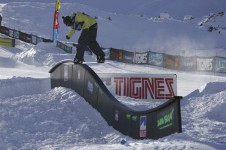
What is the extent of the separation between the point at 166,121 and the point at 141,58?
72.2ft

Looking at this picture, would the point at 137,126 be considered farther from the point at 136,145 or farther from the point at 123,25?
the point at 123,25

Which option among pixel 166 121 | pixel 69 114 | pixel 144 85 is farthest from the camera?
pixel 144 85

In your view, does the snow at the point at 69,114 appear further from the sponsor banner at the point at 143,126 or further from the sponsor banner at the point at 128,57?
the sponsor banner at the point at 128,57

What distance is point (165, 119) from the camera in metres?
6.81

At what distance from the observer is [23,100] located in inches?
401

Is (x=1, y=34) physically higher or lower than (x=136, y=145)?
higher

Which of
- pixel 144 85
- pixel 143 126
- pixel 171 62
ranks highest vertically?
pixel 171 62

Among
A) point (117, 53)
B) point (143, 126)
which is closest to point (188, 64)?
point (117, 53)

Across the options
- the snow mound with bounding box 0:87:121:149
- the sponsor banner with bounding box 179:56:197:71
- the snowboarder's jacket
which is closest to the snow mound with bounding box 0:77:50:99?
the snow mound with bounding box 0:87:121:149

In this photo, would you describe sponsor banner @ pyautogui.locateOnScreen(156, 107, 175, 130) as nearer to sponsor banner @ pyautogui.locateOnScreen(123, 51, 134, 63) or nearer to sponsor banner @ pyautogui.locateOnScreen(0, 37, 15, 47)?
sponsor banner @ pyautogui.locateOnScreen(123, 51, 134, 63)

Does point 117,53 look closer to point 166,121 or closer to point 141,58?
point 141,58

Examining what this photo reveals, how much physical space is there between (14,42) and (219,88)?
2300cm

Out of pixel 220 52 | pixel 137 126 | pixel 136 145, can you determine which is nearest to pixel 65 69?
pixel 137 126

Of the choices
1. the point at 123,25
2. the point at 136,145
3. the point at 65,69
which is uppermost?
the point at 123,25
